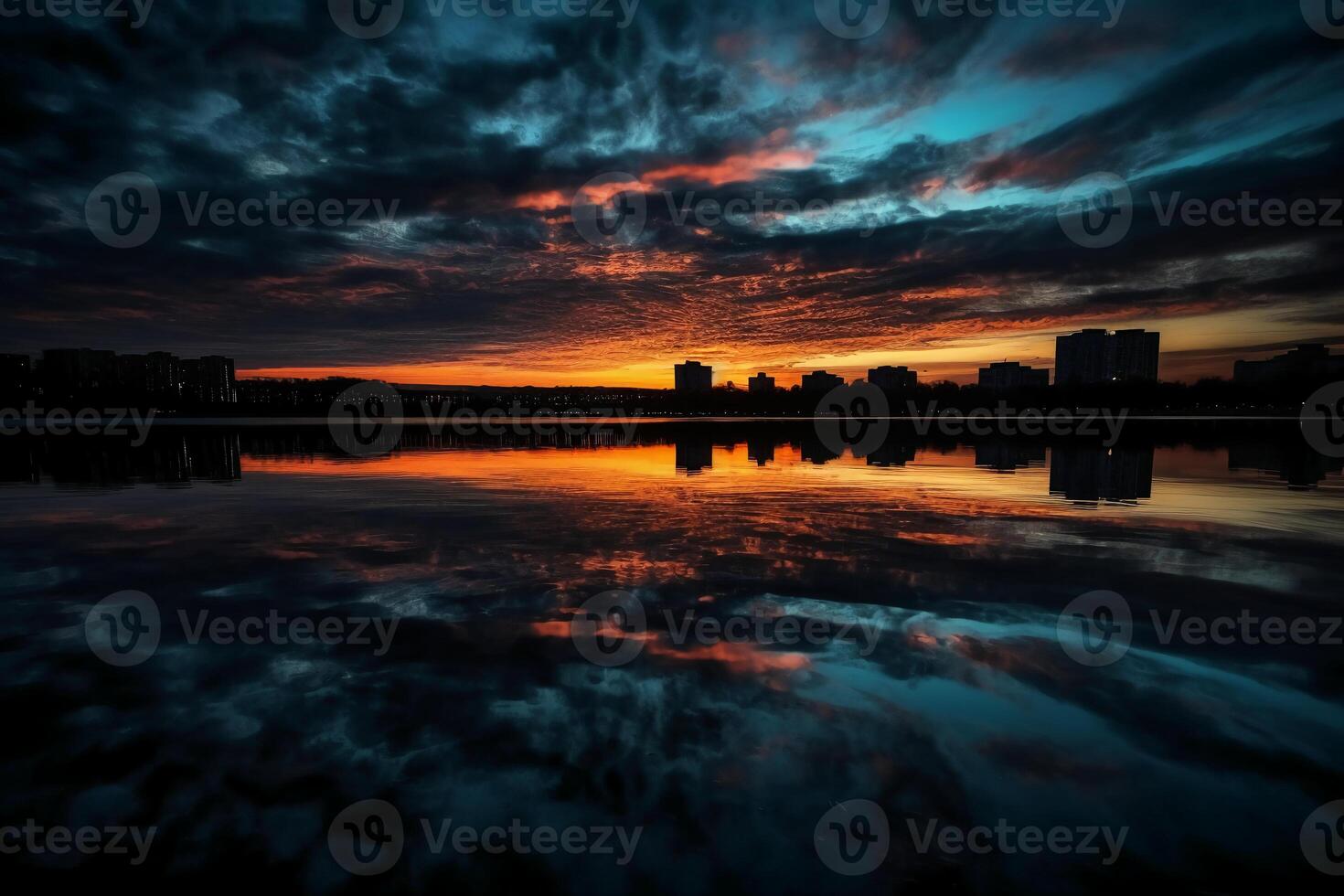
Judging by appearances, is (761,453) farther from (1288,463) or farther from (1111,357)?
(1111,357)

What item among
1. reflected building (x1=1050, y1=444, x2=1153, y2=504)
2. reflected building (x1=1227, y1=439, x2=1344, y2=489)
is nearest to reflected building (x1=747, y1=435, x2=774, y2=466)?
reflected building (x1=1050, y1=444, x2=1153, y2=504)

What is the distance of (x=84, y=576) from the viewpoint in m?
10.2

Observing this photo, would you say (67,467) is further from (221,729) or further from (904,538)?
(904,538)

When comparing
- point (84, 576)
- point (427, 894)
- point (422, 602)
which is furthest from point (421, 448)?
point (427, 894)

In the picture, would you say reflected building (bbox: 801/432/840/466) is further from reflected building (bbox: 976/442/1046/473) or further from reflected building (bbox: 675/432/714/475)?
reflected building (bbox: 976/442/1046/473)

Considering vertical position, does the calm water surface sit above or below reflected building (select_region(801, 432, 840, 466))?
below

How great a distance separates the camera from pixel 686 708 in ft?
19.2

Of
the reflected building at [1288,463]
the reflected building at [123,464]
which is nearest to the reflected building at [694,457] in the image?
the reflected building at [123,464]

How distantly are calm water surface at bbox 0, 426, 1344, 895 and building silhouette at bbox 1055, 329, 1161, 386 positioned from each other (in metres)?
209

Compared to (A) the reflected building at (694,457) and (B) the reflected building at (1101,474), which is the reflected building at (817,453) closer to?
(A) the reflected building at (694,457)

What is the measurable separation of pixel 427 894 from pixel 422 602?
5702 millimetres

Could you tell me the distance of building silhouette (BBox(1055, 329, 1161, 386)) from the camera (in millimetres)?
178875

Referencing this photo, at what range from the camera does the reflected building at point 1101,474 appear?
19.5 m

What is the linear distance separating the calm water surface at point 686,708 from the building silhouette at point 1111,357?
209m
